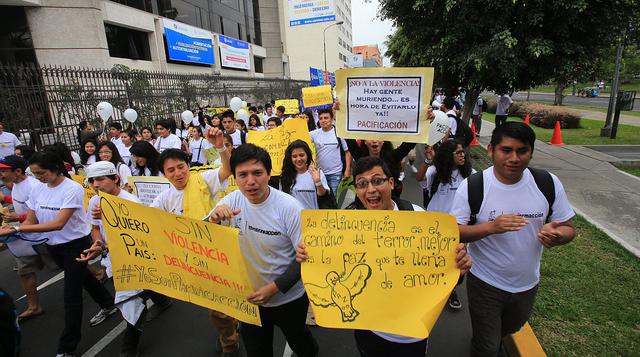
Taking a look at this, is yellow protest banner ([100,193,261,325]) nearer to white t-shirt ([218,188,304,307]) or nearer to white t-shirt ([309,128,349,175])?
white t-shirt ([218,188,304,307])

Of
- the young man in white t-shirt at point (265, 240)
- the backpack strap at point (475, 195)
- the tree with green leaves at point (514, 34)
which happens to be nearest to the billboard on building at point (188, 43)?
the tree with green leaves at point (514, 34)

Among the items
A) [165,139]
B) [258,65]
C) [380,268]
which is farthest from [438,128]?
[258,65]

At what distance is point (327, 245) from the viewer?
6.82 ft

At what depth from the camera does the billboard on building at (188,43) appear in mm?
23000

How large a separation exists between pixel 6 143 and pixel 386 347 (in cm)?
907

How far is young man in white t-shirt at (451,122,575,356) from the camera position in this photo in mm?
2076

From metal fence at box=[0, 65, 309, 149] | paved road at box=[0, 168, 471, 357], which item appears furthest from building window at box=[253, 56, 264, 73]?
paved road at box=[0, 168, 471, 357]

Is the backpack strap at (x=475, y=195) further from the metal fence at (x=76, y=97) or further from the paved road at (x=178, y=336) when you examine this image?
the metal fence at (x=76, y=97)

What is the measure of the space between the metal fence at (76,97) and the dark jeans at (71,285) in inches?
265

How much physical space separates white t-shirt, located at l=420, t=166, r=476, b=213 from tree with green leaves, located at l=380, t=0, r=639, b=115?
392cm

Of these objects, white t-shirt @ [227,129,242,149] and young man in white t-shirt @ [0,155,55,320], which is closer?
young man in white t-shirt @ [0,155,55,320]

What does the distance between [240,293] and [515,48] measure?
23.0 feet

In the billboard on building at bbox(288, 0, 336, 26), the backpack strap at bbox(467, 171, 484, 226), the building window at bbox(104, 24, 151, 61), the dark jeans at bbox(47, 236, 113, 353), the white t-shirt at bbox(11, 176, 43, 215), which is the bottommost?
the dark jeans at bbox(47, 236, 113, 353)

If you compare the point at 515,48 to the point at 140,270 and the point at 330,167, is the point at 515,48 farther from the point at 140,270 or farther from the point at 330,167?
the point at 140,270
